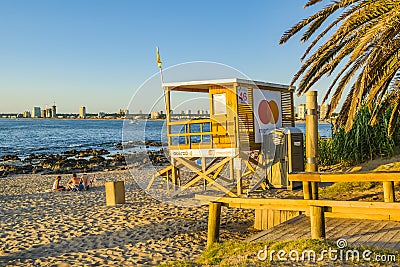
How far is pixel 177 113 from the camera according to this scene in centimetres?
1216

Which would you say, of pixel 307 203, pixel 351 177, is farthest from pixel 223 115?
pixel 351 177

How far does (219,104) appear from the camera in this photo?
12.4 metres

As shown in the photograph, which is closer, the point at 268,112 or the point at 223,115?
the point at 223,115

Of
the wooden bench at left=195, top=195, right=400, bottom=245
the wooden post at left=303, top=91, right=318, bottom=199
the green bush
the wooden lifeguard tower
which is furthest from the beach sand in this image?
the green bush

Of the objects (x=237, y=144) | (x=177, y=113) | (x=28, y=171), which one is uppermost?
(x=177, y=113)

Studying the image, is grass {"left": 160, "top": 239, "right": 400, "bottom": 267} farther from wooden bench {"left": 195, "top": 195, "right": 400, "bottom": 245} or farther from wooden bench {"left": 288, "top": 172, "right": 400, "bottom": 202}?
wooden bench {"left": 288, "top": 172, "right": 400, "bottom": 202}

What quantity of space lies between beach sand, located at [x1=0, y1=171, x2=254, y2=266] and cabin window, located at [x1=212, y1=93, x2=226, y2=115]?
3.00 m

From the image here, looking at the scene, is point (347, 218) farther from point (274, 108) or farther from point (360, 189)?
point (274, 108)

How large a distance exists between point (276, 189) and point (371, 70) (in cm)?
673

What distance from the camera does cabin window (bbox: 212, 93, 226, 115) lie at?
40.4ft

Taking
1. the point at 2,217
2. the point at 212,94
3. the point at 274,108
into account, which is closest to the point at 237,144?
the point at 212,94

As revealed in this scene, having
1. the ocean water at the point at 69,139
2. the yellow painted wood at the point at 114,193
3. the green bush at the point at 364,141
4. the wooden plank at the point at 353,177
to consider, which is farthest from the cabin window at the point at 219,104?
the wooden plank at the point at 353,177

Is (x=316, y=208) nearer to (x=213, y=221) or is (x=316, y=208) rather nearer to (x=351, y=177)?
(x=351, y=177)

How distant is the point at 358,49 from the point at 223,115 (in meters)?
6.12
